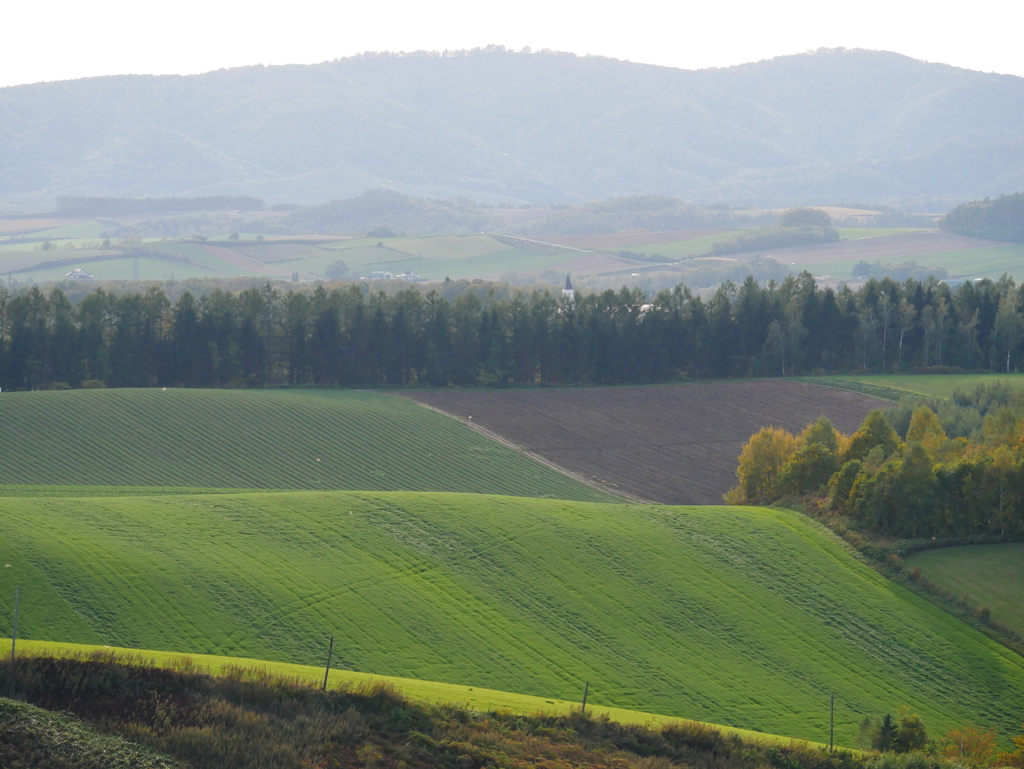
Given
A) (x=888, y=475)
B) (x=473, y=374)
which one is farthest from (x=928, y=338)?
(x=888, y=475)

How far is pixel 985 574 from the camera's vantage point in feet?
160

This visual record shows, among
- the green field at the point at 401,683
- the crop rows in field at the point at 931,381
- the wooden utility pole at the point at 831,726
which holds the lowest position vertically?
the wooden utility pole at the point at 831,726

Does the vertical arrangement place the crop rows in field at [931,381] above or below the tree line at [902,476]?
above

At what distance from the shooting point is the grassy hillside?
34.5m

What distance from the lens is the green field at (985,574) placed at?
45.6 m

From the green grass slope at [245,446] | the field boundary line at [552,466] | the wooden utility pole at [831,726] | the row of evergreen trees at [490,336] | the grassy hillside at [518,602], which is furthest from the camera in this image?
the row of evergreen trees at [490,336]

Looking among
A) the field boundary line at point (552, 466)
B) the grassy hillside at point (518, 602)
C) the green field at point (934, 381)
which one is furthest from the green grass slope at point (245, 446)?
the green field at point (934, 381)

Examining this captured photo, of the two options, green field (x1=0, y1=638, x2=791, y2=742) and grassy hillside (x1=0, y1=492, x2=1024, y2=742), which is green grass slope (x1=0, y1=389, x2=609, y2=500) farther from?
green field (x1=0, y1=638, x2=791, y2=742)

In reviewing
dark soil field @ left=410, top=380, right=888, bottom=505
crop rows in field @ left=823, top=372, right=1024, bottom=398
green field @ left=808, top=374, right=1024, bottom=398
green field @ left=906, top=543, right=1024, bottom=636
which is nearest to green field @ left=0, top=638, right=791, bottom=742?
green field @ left=906, top=543, right=1024, bottom=636

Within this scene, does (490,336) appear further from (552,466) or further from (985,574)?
(985,574)

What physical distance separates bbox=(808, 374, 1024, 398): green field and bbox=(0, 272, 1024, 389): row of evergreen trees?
4.80 m

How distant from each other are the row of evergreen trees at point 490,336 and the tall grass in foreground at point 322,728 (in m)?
71.2

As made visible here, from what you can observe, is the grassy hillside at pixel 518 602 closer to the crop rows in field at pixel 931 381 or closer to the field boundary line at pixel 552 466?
the field boundary line at pixel 552 466

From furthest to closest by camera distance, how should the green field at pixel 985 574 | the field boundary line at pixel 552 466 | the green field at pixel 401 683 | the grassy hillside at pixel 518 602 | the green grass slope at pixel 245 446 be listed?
the field boundary line at pixel 552 466
the green grass slope at pixel 245 446
the green field at pixel 985 574
the grassy hillside at pixel 518 602
the green field at pixel 401 683
